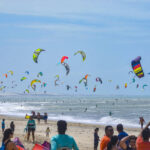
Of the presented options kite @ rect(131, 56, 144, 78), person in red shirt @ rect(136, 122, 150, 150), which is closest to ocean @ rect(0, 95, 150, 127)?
kite @ rect(131, 56, 144, 78)

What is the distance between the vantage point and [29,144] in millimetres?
12508

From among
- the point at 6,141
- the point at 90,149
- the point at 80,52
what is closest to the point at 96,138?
the point at 90,149

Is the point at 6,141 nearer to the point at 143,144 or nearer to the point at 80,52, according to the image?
the point at 143,144

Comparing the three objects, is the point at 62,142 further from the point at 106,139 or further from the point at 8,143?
the point at 106,139

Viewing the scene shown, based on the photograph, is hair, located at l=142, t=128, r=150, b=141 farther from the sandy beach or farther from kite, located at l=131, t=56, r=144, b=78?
the sandy beach

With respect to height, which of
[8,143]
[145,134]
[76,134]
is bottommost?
[76,134]

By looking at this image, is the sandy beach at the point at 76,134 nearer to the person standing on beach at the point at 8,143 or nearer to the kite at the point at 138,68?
the kite at the point at 138,68

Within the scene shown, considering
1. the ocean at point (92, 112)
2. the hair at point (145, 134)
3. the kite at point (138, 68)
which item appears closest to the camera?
the hair at point (145, 134)

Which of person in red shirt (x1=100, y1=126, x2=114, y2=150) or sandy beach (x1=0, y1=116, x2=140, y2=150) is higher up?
person in red shirt (x1=100, y1=126, x2=114, y2=150)

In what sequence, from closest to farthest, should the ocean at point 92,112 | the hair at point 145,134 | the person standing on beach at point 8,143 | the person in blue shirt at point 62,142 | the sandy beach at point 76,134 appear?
the person in blue shirt at point 62,142, the hair at point 145,134, the person standing on beach at point 8,143, the sandy beach at point 76,134, the ocean at point 92,112

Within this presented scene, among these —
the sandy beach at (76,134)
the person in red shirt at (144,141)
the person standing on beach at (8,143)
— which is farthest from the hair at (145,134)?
the sandy beach at (76,134)

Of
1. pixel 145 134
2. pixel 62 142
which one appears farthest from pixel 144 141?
pixel 62 142

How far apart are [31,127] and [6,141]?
860 cm

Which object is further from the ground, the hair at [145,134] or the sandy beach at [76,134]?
the hair at [145,134]
